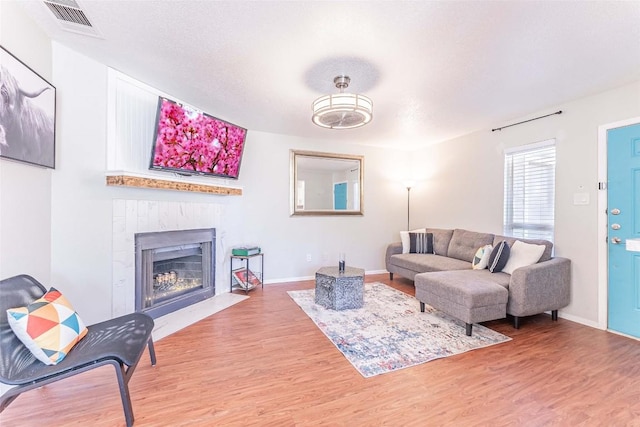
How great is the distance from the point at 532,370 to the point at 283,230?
341cm

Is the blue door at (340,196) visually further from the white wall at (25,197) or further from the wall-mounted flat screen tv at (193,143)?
the white wall at (25,197)

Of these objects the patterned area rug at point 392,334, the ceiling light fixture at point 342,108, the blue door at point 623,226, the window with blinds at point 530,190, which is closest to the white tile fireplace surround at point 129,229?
the patterned area rug at point 392,334

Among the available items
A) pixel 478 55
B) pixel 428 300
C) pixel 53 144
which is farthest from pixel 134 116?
pixel 428 300

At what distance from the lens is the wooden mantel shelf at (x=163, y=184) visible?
242 centimetres

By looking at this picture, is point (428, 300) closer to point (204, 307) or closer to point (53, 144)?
point (204, 307)

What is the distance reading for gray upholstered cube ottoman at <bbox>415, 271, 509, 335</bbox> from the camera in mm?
2539

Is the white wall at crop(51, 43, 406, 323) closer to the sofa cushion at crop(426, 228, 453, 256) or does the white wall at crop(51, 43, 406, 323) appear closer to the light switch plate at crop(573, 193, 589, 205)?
the sofa cushion at crop(426, 228, 453, 256)

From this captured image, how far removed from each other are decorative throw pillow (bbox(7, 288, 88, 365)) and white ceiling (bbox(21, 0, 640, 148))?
1797 mm

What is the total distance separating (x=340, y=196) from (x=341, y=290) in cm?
209

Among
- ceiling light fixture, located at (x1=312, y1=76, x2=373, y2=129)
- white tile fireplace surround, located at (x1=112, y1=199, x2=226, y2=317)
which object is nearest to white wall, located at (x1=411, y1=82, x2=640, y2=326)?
ceiling light fixture, located at (x1=312, y1=76, x2=373, y2=129)

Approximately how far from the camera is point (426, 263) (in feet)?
12.6

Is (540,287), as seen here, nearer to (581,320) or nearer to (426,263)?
(581,320)

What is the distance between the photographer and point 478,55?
7.00 feet

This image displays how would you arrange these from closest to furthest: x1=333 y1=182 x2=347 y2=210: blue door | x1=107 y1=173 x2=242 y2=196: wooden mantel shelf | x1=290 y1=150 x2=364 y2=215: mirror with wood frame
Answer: x1=107 y1=173 x2=242 y2=196: wooden mantel shelf
x1=290 y1=150 x2=364 y2=215: mirror with wood frame
x1=333 y1=182 x2=347 y2=210: blue door
